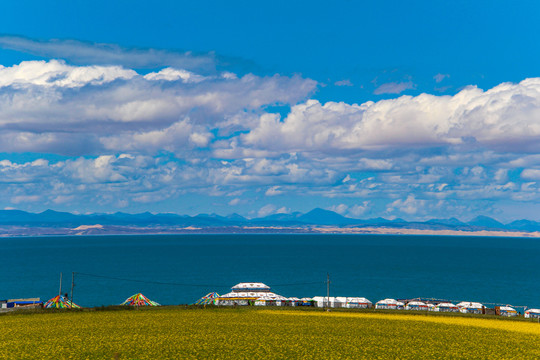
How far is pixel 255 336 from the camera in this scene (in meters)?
A: 53.4

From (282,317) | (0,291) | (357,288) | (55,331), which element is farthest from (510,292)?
(0,291)

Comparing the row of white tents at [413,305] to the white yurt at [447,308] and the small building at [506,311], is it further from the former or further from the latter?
the small building at [506,311]

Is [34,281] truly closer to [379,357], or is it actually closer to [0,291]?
[0,291]

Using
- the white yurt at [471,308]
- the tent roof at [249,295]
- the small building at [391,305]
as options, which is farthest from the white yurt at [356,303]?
the white yurt at [471,308]

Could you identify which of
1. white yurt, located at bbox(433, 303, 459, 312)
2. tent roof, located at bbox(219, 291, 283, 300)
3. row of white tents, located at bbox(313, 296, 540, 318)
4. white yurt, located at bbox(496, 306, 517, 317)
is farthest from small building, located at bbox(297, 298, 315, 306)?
white yurt, located at bbox(496, 306, 517, 317)

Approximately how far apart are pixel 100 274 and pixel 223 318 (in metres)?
143

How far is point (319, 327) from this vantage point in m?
60.8

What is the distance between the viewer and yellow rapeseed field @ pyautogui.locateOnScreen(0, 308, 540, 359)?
44.9 m

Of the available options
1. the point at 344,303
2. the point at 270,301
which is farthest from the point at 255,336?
the point at 344,303

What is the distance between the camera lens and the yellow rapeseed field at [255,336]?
44906 mm

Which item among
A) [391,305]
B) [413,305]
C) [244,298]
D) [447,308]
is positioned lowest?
[447,308]

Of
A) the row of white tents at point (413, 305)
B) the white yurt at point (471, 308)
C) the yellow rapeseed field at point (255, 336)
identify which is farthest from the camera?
the row of white tents at point (413, 305)

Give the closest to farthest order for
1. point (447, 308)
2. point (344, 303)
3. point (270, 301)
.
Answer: point (447, 308) → point (270, 301) → point (344, 303)

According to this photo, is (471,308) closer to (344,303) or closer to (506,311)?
(506,311)
